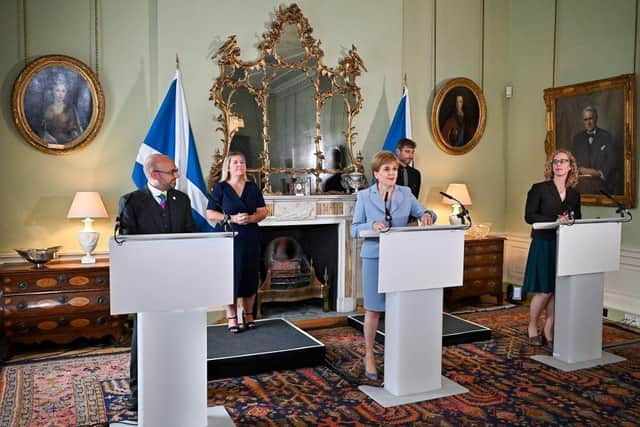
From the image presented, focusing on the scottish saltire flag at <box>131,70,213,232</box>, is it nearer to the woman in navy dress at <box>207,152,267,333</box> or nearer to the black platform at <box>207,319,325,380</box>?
the woman in navy dress at <box>207,152,267,333</box>

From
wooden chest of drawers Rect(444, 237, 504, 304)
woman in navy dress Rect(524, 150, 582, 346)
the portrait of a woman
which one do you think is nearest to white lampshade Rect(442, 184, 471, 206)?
wooden chest of drawers Rect(444, 237, 504, 304)

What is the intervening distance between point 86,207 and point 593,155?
4.92 m

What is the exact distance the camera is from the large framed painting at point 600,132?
546 cm

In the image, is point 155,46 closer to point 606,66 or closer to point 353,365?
point 353,365

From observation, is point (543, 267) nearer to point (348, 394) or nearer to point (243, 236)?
point (348, 394)

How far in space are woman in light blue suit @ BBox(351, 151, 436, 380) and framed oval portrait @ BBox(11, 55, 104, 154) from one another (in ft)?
8.75

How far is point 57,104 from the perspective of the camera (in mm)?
4785

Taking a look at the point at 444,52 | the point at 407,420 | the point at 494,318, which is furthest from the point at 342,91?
the point at 407,420

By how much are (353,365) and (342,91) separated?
9.54 ft

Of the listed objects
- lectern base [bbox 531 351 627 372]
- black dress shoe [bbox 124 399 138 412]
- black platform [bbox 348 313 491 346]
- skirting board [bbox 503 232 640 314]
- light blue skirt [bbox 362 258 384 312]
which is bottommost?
black dress shoe [bbox 124 399 138 412]

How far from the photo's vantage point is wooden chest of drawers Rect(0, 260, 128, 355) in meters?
4.28

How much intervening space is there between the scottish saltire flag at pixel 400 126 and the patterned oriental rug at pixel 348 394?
2.29 metres

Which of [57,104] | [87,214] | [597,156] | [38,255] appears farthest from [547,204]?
[57,104]

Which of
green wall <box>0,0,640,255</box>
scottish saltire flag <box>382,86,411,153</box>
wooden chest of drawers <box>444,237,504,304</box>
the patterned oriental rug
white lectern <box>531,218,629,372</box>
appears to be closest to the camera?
the patterned oriental rug
